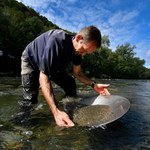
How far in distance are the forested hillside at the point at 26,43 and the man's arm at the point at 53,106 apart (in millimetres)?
35424

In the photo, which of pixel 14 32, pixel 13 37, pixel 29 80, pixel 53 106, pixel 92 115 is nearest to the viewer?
pixel 53 106

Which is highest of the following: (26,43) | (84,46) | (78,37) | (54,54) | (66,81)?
(26,43)

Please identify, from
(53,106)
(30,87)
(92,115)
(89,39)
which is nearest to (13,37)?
(30,87)

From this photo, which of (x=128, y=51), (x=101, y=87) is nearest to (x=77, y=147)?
(x=101, y=87)

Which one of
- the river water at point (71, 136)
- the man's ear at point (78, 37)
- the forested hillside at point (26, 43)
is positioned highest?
the forested hillside at point (26, 43)

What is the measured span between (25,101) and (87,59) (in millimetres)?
74931

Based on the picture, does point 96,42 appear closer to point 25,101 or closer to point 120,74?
point 25,101

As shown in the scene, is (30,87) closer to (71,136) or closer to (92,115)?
(92,115)

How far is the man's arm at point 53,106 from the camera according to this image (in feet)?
13.6

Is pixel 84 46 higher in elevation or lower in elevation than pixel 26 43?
lower

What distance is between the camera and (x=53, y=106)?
4.27 meters

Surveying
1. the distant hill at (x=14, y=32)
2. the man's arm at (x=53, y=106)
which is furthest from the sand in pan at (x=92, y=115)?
the distant hill at (x=14, y=32)

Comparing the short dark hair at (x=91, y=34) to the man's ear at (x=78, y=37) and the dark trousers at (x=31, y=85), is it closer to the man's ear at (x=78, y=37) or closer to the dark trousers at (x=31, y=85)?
the man's ear at (x=78, y=37)

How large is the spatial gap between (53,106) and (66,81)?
2.39m
